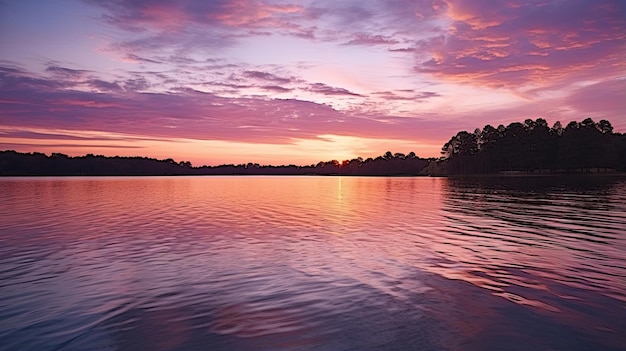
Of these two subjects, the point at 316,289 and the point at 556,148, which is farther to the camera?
the point at 556,148

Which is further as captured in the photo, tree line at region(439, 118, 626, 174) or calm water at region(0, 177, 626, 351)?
tree line at region(439, 118, 626, 174)

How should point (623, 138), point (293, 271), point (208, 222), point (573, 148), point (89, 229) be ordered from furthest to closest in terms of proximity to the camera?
1. point (623, 138)
2. point (573, 148)
3. point (208, 222)
4. point (89, 229)
5. point (293, 271)

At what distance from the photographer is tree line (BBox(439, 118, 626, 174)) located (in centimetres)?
14962

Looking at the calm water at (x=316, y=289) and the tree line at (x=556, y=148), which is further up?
the tree line at (x=556, y=148)

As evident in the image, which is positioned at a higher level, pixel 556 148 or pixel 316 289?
pixel 556 148

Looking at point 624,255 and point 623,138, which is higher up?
point 623,138

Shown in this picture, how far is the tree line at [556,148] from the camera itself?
149625 millimetres

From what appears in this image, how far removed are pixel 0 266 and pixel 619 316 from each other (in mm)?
25865

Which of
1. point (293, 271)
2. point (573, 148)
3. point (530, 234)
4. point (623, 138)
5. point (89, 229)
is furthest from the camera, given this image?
point (623, 138)

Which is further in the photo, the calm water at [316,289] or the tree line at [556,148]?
the tree line at [556,148]

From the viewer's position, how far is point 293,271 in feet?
59.2

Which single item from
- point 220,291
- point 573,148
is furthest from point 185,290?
point 573,148

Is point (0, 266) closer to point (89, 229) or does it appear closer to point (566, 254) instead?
point (89, 229)

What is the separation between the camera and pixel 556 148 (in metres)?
165
